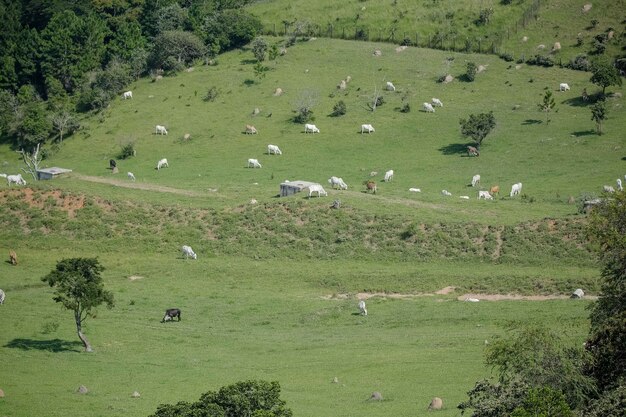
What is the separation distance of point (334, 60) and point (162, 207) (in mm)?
41964

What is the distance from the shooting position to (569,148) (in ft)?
276

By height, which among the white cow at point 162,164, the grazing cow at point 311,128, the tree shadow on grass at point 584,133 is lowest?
the white cow at point 162,164

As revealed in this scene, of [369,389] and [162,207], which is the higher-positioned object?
[162,207]

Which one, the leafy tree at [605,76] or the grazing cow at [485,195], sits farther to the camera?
the leafy tree at [605,76]

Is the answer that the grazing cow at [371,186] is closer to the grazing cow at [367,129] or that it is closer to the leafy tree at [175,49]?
the grazing cow at [367,129]

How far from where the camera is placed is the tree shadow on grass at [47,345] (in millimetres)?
46344

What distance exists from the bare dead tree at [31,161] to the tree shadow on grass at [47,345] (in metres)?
39.9

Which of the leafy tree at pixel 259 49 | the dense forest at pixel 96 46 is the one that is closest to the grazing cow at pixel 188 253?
the dense forest at pixel 96 46

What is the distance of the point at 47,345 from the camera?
46875mm

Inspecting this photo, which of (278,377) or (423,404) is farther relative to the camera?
(278,377)

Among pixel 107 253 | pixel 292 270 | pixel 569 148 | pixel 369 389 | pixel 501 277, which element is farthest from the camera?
pixel 569 148

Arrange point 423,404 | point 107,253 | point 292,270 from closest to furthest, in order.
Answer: point 423,404 < point 292,270 < point 107,253

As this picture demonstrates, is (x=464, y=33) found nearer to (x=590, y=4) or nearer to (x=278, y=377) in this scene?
(x=590, y=4)

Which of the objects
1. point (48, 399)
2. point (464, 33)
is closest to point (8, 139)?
point (464, 33)
